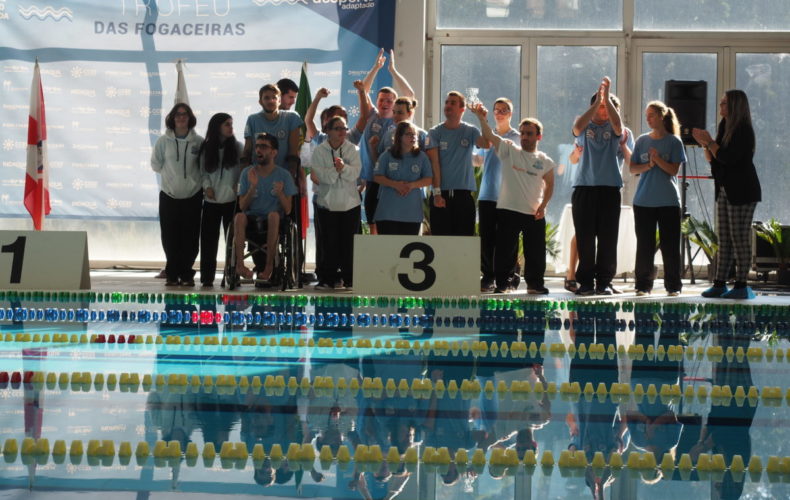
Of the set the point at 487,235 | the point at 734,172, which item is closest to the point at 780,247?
the point at 734,172

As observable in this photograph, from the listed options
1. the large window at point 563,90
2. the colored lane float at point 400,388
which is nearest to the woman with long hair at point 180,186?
the colored lane float at point 400,388

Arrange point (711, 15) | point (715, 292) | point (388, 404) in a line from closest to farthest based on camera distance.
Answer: point (388, 404) < point (715, 292) < point (711, 15)

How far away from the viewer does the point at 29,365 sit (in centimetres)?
466

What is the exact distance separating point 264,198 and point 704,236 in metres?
5.36

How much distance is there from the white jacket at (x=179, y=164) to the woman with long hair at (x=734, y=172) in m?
3.88

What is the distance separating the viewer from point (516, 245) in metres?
8.30

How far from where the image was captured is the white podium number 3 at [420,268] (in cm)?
752

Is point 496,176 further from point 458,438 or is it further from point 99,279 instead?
point 458,438

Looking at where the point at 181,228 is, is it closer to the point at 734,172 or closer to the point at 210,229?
the point at 210,229

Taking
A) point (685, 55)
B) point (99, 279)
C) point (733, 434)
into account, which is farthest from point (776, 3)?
point (733, 434)

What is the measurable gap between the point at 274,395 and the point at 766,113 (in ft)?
32.5

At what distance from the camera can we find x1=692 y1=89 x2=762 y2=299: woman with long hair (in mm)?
8047

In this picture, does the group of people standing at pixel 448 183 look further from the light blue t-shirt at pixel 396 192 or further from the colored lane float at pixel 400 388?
the colored lane float at pixel 400 388

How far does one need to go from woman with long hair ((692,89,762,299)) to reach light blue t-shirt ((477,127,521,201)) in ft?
4.87
